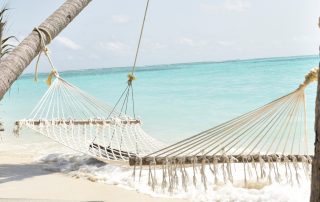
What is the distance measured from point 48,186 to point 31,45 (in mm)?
1606

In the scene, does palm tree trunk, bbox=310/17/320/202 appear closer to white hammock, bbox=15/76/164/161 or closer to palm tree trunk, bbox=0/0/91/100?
palm tree trunk, bbox=0/0/91/100

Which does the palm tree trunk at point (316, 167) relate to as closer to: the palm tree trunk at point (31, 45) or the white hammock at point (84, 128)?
the palm tree trunk at point (31, 45)

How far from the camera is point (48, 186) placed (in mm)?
3104

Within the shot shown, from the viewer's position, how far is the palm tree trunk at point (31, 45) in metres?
1.53

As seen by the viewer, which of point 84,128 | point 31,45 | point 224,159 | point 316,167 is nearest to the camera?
point 316,167

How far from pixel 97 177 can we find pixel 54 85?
859 mm

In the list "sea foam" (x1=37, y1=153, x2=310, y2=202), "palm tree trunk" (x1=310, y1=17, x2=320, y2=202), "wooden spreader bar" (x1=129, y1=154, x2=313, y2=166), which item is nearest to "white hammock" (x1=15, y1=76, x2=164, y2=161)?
"sea foam" (x1=37, y1=153, x2=310, y2=202)

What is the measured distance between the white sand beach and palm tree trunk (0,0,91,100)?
127 centimetres

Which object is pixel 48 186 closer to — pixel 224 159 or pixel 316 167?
pixel 224 159

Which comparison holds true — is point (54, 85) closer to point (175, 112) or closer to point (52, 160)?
point (52, 160)

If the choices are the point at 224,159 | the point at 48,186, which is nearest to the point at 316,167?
the point at 224,159

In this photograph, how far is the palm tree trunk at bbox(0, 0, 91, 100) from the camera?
153 centimetres

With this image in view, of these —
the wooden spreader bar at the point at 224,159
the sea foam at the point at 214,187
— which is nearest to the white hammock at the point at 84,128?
the sea foam at the point at 214,187

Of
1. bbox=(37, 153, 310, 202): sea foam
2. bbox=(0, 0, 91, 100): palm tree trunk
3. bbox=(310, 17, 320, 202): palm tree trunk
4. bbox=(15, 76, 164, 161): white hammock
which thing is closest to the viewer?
bbox=(310, 17, 320, 202): palm tree trunk
